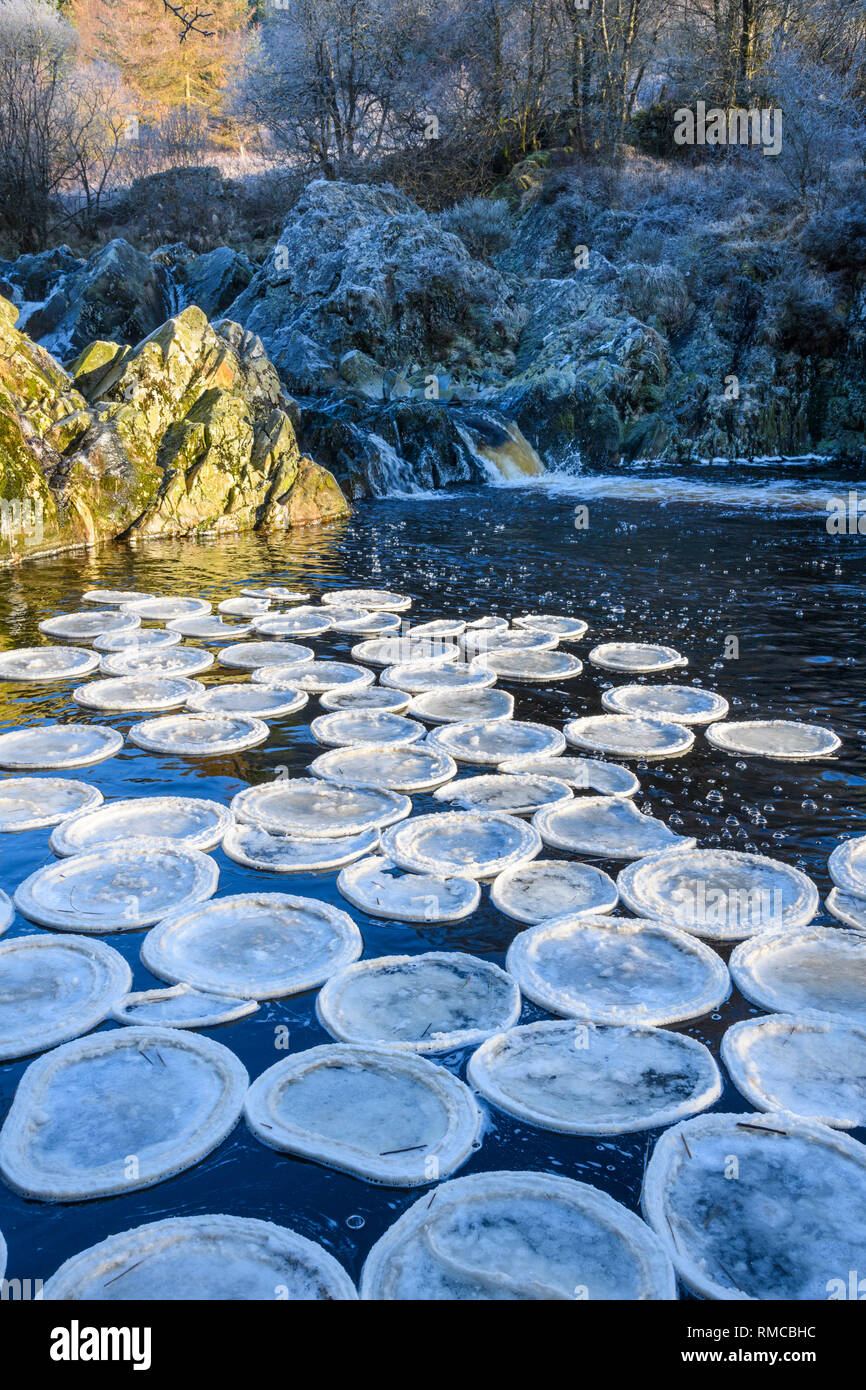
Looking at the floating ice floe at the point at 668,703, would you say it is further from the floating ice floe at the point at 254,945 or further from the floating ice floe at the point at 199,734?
the floating ice floe at the point at 254,945

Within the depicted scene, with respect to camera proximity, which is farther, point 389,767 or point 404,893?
point 389,767

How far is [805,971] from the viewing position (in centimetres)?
498

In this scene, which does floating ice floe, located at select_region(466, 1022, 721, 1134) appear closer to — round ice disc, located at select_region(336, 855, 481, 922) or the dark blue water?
the dark blue water

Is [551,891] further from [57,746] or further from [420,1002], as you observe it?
[57,746]

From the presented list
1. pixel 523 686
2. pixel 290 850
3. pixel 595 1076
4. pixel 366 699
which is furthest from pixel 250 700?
pixel 595 1076

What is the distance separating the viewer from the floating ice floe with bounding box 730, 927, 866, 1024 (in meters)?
4.70

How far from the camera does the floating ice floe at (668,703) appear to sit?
28.0 ft

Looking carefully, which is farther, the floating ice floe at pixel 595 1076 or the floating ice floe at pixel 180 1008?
the floating ice floe at pixel 180 1008

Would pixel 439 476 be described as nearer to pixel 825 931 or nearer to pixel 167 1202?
pixel 825 931

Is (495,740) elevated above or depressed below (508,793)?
above

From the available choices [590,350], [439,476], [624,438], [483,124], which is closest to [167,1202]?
[439,476]

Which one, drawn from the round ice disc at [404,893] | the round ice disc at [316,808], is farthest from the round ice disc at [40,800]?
the round ice disc at [404,893]

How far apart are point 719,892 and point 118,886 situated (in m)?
3.71

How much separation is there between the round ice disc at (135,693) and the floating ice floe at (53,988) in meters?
3.91
